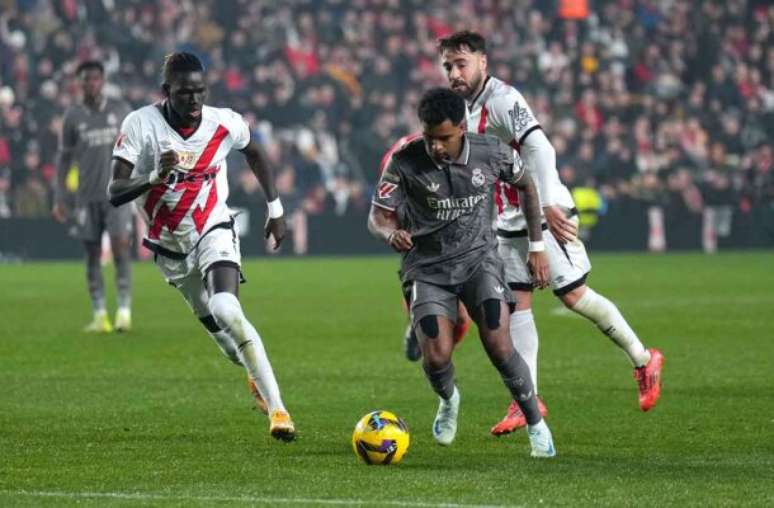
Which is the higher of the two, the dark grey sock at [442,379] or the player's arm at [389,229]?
the player's arm at [389,229]

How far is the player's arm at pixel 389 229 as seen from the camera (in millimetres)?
8141

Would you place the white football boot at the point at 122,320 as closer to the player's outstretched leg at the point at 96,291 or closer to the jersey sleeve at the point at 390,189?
the player's outstretched leg at the point at 96,291

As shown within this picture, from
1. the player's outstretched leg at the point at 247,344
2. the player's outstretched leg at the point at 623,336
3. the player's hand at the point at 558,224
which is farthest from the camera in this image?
the player's outstretched leg at the point at 623,336

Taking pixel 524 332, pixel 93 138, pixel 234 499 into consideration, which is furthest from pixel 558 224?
pixel 93 138

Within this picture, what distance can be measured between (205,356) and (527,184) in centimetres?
601

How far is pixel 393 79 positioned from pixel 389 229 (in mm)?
24676

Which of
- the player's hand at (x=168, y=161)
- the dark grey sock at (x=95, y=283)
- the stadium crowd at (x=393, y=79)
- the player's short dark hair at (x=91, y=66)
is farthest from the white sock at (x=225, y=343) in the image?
the stadium crowd at (x=393, y=79)

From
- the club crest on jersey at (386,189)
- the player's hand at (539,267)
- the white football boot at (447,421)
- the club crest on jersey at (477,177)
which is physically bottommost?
the white football boot at (447,421)

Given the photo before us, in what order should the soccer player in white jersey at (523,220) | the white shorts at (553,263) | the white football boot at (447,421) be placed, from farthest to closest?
1. the white shorts at (553,263)
2. the soccer player in white jersey at (523,220)
3. the white football boot at (447,421)

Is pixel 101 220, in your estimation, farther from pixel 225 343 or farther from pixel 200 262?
pixel 200 262

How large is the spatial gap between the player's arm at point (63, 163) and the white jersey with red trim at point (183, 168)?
6.80 meters

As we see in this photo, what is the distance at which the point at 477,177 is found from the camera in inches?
332

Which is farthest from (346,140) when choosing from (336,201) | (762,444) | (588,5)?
(762,444)

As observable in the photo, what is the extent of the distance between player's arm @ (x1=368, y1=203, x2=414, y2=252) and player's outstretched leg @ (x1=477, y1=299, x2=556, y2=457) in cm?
52
